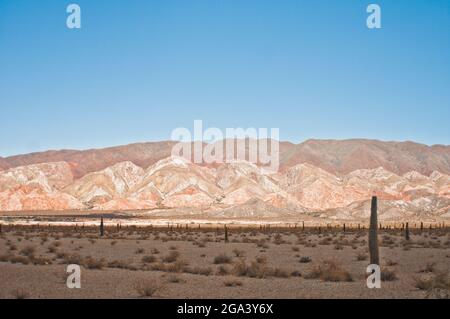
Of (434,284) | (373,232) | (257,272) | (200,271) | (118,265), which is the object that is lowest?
(118,265)

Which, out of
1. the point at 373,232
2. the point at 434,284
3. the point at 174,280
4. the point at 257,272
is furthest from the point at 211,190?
the point at 434,284

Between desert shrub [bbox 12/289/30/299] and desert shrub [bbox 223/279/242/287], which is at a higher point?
desert shrub [bbox 12/289/30/299]

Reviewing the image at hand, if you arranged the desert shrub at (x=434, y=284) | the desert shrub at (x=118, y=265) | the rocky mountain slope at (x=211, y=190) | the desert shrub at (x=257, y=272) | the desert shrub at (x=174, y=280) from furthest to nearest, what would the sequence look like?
the rocky mountain slope at (x=211, y=190)
the desert shrub at (x=118, y=265)
the desert shrub at (x=257, y=272)
the desert shrub at (x=174, y=280)
the desert shrub at (x=434, y=284)

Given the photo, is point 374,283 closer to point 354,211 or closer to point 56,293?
point 56,293

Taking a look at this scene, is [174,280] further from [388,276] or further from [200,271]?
[388,276]

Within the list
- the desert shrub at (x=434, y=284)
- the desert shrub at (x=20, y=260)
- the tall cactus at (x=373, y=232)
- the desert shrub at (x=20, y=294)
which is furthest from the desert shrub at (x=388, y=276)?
the desert shrub at (x=20, y=260)

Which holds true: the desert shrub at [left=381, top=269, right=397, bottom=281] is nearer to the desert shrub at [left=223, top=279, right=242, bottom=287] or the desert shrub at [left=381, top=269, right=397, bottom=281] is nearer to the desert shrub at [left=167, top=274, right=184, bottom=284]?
the desert shrub at [left=223, top=279, right=242, bottom=287]

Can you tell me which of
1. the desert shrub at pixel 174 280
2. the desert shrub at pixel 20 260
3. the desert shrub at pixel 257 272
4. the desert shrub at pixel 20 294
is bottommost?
the desert shrub at pixel 20 260

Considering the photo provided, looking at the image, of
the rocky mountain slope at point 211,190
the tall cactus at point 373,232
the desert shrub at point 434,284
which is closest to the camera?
the desert shrub at point 434,284

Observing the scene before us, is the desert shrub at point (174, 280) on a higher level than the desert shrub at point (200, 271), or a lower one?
higher

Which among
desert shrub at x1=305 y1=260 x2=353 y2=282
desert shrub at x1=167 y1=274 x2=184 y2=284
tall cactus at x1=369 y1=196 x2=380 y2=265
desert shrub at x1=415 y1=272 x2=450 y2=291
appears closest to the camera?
desert shrub at x1=415 y1=272 x2=450 y2=291

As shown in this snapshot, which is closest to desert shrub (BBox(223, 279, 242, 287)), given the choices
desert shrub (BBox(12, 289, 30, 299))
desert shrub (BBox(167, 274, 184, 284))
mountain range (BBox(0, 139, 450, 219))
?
desert shrub (BBox(167, 274, 184, 284))

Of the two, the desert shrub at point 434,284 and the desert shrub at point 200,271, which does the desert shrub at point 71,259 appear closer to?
the desert shrub at point 200,271

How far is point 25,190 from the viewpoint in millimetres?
146750
